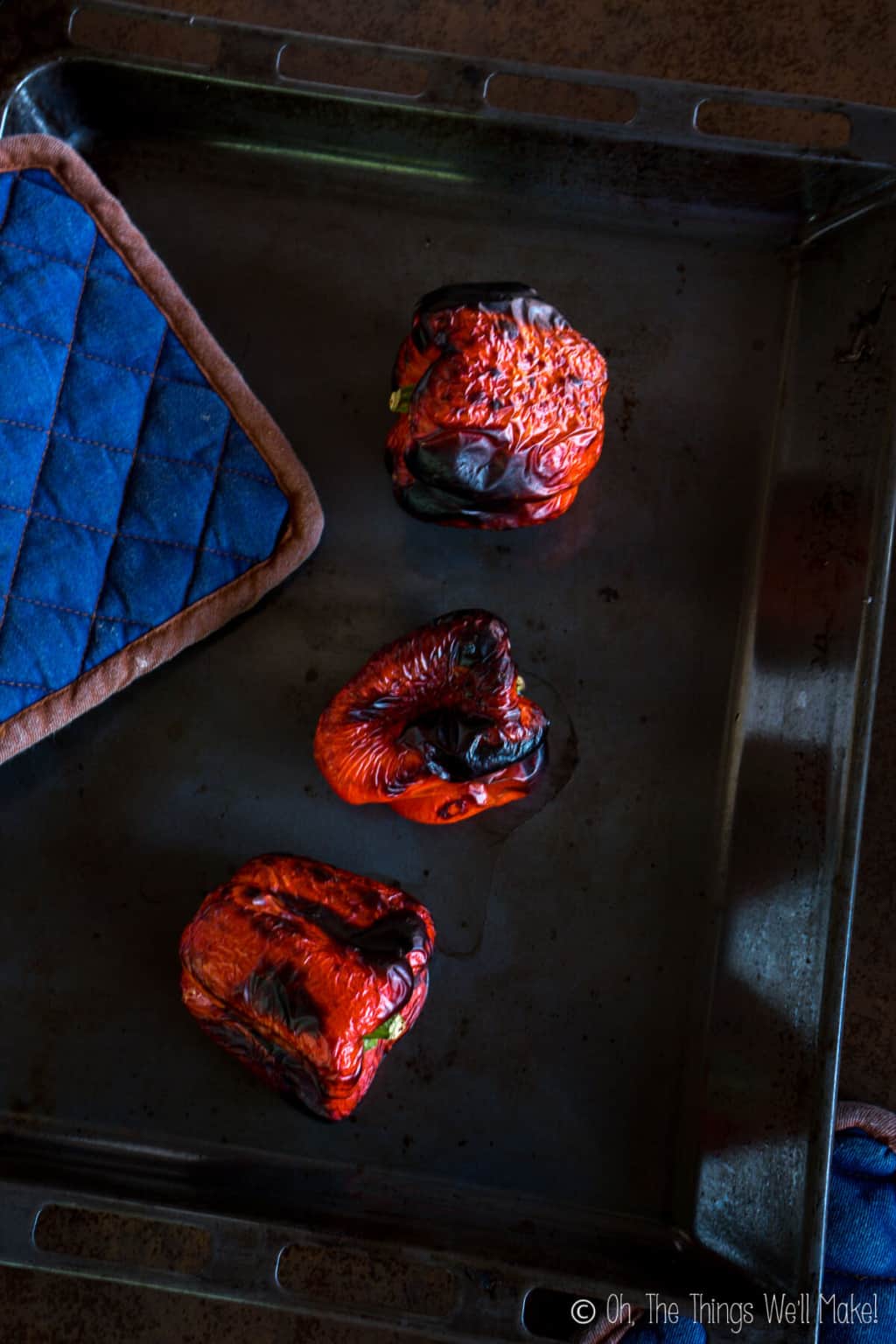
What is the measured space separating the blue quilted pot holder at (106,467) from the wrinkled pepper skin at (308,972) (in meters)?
0.30

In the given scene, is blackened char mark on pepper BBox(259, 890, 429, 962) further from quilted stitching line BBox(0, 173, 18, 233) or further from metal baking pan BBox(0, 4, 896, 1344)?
quilted stitching line BBox(0, 173, 18, 233)

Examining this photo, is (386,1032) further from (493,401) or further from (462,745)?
(493,401)

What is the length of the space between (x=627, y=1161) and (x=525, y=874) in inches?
13.6

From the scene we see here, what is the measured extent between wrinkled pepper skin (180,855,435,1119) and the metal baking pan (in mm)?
102

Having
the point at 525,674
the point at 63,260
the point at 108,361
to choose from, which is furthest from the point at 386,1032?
the point at 63,260

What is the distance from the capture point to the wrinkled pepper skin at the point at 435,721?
1092mm

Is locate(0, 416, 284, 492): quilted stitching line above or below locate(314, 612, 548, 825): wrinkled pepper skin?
above

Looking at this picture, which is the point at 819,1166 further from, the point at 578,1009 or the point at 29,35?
the point at 29,35

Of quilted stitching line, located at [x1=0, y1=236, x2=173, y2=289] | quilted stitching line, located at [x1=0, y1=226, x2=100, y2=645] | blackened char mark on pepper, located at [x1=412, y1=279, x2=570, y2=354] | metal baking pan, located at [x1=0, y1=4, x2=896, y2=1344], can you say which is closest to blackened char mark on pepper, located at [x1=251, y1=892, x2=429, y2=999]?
metal baking pan, located at [x1=0, y1=4, x2=896, y2=1344]

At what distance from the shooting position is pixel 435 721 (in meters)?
1.12

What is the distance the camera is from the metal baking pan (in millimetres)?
1131

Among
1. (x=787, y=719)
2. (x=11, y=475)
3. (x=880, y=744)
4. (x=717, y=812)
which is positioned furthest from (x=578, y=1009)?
(x=11, y=475)

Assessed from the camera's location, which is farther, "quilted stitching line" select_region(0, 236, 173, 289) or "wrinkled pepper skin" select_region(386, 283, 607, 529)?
"quilted stitching line" select_region(0, 236, 173, 289)

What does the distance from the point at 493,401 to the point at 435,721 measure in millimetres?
344
